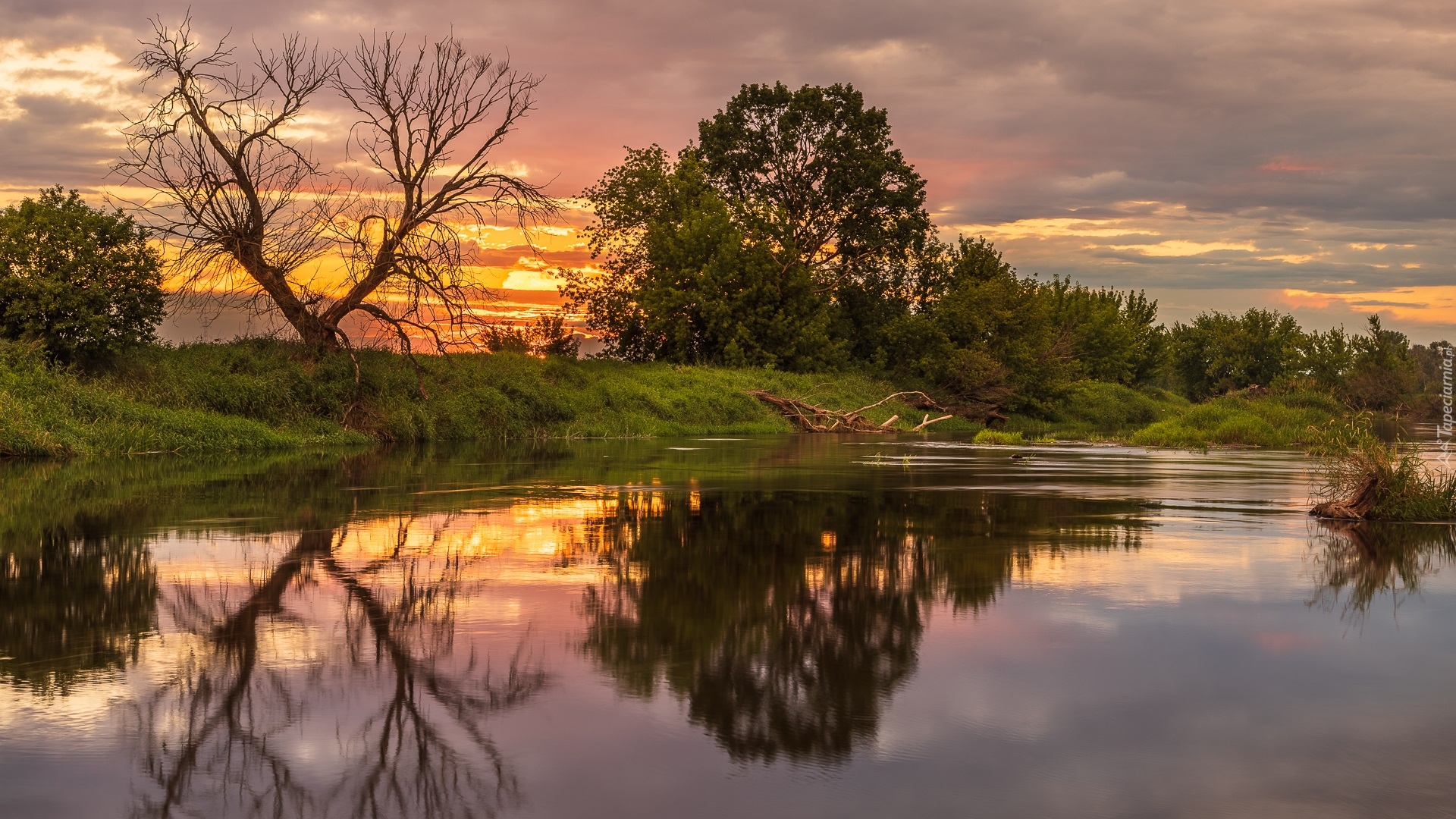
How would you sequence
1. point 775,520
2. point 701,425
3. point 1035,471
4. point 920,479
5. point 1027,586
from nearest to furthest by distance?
point 1027,586
point 775,520
point 920,479
point 1035,471
point 701,425

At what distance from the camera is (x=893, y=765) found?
16.5 ft

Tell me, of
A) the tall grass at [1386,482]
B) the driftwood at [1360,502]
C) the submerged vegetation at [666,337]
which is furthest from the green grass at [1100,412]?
the driftwood at [1360,502]

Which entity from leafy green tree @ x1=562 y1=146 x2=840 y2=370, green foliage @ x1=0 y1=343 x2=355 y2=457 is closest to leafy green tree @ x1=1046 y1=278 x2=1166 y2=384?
leafy green tree @ x1=562 y1=146 x2=840 y2=370

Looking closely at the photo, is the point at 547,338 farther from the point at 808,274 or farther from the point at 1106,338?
A: the point at 1106,338

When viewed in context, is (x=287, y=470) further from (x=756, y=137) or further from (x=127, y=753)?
(x=756, y=137)

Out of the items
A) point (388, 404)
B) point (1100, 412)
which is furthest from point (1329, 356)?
point (388, 404)

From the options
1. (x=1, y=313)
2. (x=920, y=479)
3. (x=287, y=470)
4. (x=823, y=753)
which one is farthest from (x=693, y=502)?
(x=1, y=313)

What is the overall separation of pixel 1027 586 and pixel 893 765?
483cm

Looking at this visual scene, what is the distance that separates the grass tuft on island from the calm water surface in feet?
42.7

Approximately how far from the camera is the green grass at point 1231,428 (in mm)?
36125

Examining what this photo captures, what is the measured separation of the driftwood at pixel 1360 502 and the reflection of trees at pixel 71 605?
13241 mm

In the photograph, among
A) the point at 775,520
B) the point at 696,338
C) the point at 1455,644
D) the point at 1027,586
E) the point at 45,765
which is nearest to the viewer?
the point at 45,765

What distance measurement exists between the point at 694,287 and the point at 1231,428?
27.0m

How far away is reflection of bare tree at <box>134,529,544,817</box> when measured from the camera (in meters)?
4.70
